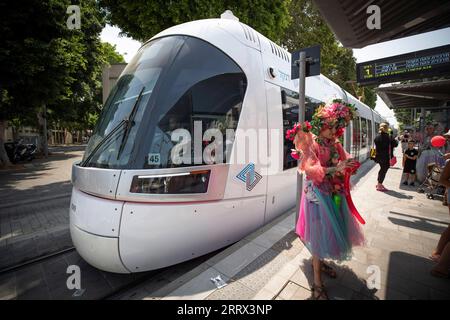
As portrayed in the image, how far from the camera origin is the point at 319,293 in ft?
7.60

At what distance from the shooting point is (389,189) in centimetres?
703

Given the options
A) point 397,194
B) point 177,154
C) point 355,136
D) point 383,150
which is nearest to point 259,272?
point 177,154

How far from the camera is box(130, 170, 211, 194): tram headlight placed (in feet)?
8.30

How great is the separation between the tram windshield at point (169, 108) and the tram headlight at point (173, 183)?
13 cm

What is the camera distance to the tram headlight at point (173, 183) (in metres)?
2.53

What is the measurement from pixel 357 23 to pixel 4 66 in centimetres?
1193

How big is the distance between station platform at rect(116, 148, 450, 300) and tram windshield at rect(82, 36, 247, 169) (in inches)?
52.0

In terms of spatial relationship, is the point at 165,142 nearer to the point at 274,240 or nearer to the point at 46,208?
the point at 274,240

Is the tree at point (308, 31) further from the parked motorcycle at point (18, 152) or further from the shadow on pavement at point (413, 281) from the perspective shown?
the parked motorcycle at point (18, 152)

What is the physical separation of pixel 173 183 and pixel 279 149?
2085 millimetres

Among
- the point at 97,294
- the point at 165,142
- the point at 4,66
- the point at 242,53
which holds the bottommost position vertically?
the point at 97,294

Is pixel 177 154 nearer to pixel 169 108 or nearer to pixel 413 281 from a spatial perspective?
pixel 169 108

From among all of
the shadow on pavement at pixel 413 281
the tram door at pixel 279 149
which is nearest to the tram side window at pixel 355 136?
the tram door at pixel 279 149
